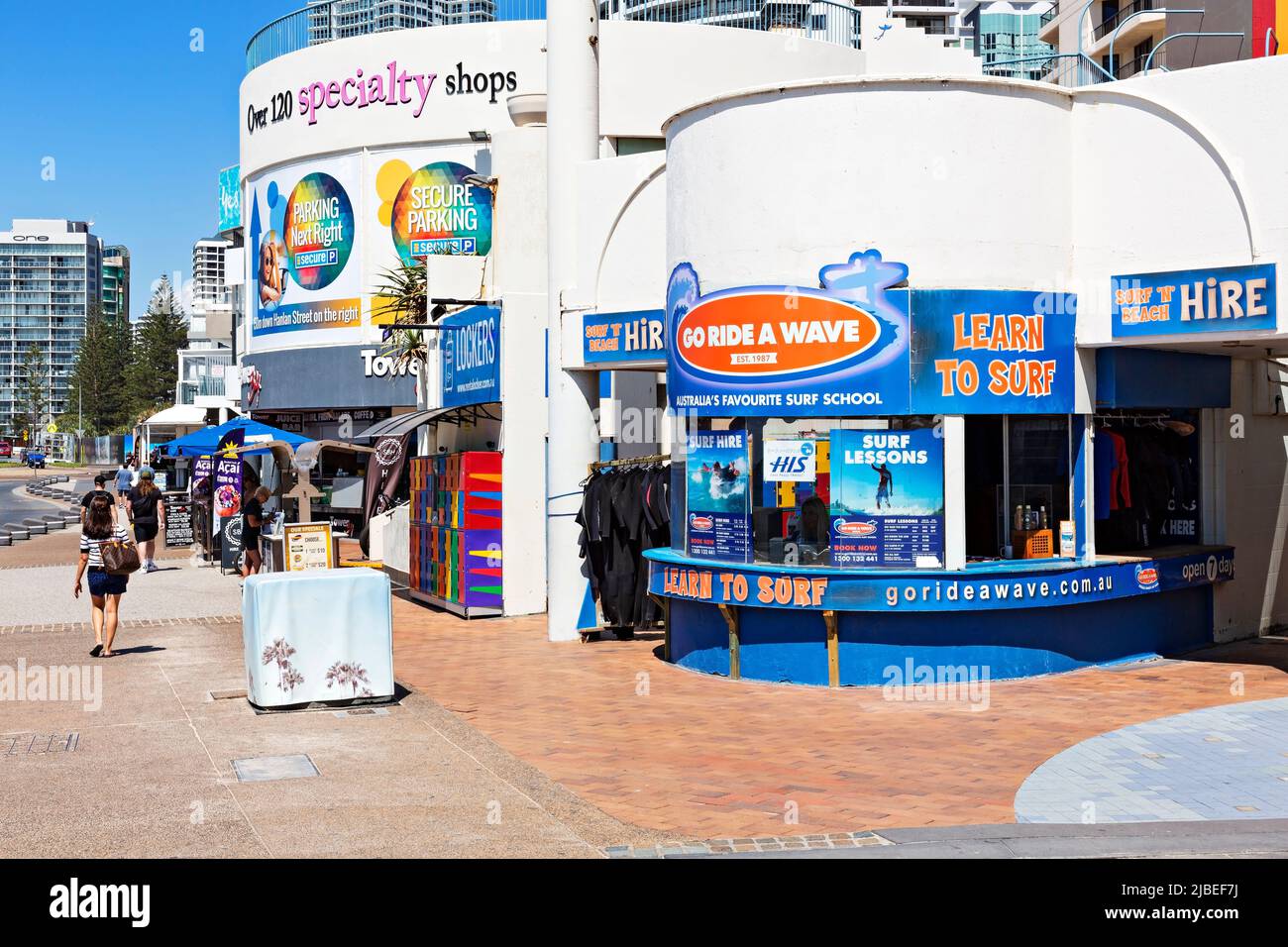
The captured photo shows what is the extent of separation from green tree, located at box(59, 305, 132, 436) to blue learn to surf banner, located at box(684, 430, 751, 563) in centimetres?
12833

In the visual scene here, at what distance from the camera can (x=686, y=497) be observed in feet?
48.1

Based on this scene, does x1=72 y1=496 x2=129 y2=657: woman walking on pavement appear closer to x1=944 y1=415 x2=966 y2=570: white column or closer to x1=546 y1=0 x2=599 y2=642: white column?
x1=546 y1=0 x2=599 y2=642: white column

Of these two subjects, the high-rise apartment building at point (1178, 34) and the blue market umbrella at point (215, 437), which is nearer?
the high-rise apartment building at point (1178, 34)

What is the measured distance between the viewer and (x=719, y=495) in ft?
46.5

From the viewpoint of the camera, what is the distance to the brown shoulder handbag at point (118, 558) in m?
15.0

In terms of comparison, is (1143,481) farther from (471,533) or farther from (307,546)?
(307,546)

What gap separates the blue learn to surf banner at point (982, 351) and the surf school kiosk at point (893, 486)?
2cm

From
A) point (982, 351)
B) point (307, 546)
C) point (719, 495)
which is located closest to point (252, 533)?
point (307, 546)

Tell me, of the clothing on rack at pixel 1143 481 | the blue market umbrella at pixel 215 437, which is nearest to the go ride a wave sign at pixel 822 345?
the clothing on rack at pixel 1143 481

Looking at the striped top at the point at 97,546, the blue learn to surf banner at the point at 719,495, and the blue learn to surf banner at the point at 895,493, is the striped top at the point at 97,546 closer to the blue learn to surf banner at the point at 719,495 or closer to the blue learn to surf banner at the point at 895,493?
the blue learn to surf banner at the point at 719,495

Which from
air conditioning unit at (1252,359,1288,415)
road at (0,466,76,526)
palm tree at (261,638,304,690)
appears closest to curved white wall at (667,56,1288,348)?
air conditioning unit at (1252,359,1288,415)
